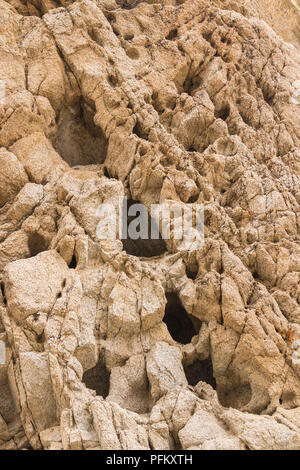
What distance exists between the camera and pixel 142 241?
15.7 metres

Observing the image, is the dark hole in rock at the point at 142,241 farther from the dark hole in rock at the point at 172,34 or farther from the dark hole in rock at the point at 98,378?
the dark hole in rock at the point at 172,34

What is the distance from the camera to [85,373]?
1209 centimetres

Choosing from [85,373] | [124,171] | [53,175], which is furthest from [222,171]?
[85,373]

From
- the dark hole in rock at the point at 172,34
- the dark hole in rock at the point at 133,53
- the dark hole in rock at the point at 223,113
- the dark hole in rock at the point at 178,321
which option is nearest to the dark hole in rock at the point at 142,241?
the dark hole in rock at the point at 178,321

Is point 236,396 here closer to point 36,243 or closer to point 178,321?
point 178,321

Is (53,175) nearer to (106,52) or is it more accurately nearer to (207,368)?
(106,52)

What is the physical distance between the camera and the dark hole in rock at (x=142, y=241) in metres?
15.5

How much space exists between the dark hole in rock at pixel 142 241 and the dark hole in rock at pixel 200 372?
13.1ft

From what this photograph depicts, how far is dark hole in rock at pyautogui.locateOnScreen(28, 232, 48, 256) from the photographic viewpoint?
45.5 feet

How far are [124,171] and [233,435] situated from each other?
382 inches

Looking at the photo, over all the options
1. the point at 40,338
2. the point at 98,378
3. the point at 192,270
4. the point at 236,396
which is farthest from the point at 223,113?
the point at 40,338

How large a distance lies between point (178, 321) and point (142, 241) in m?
3.14

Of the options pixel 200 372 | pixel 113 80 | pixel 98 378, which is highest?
pixel 113 80

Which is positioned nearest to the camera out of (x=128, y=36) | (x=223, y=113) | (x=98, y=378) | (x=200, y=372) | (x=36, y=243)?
(x=98, y=378)
